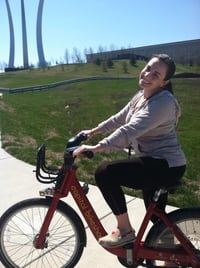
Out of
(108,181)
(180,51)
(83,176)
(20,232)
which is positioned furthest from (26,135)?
(180,51)

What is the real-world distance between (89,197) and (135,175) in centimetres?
235

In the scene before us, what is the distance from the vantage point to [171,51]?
120938 millimetres

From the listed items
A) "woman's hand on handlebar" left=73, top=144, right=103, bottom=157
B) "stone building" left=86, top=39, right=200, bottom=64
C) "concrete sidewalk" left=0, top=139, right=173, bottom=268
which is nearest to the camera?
"woman's hand on handlebar" left=73, top=144, right=103, bottom=157

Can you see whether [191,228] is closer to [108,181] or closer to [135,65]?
[108,181]

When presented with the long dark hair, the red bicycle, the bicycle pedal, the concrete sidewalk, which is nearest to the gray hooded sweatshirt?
the long dark hair

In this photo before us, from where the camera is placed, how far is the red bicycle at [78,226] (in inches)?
107

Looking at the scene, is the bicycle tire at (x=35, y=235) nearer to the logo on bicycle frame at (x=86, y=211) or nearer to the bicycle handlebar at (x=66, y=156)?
the logo on bicycle frame at (x=86, y=211)

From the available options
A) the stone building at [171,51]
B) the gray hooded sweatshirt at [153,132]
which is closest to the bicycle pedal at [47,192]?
the gray hooded sweatshirt at [153,132]

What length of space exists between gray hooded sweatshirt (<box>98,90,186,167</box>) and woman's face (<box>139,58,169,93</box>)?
62 mm

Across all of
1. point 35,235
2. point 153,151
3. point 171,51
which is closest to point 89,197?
point 35,235

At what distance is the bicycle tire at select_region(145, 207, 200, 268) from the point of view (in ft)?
8.79

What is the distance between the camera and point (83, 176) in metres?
5.83

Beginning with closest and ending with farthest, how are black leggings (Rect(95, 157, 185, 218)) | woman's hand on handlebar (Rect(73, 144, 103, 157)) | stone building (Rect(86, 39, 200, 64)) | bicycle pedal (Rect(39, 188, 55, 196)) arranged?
woman's hand on handlebar (Rect(73, 144, 103, 157)), black leggings (Rect(95, 157, 185, 218)), bicycle pedal (Rect(39, 188, 55, 196)), stone building (Rect(86, 39, 200, 64))

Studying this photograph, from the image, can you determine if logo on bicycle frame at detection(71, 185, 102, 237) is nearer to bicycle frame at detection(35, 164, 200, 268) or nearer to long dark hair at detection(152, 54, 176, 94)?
bicycle frame at detection(35, 164, 200, 268)
